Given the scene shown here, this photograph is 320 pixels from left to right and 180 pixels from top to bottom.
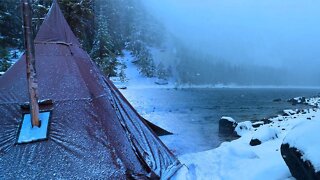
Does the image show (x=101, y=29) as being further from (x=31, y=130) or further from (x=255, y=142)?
(x=31, y=130)

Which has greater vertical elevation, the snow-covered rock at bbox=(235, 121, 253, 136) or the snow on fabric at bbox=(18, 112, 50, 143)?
the snow on fabric at bbox=(18, 112, 50, 143)

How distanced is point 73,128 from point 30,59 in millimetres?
1532

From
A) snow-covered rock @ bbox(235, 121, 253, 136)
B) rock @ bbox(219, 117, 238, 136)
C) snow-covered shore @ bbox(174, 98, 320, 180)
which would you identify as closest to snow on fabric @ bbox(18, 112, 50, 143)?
snow-covered shore @ bbox(174, 98, 320, 180)

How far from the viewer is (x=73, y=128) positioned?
5523mm

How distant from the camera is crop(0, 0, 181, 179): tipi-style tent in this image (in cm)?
497

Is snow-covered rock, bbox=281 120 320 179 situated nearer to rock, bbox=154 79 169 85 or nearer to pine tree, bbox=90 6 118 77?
pine tree, bbox=90 6 118 77

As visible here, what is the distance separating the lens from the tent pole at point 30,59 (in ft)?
→ 16.0

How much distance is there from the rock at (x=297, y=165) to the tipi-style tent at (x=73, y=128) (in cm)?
254

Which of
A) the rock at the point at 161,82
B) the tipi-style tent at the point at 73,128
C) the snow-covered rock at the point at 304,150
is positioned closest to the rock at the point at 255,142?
the tipi-style tent at the point at 73,128

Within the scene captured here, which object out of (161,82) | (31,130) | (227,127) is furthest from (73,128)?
(161,82)

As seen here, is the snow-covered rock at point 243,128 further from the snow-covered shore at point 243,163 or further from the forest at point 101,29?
the forest at point 101,29

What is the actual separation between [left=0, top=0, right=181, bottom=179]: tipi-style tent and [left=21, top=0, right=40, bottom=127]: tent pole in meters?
0.42

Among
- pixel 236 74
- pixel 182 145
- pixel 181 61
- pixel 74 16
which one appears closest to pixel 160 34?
pixel 181 61

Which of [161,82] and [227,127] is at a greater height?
[227,127]
